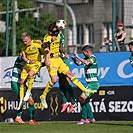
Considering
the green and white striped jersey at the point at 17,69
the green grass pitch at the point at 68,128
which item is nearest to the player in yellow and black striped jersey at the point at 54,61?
the green grass pitch at the point at 68,128

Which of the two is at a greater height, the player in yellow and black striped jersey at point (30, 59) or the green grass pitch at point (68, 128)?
the player in yellow and black striped jersey at point (30, 59)

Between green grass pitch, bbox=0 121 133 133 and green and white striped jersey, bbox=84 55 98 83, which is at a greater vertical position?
green and white striped jersey, bbox=84 55 98 83

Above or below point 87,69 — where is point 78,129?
below

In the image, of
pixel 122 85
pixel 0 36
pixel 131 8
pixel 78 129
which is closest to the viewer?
pixel 78 129

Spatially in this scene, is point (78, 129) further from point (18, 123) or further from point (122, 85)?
point (122, 85)

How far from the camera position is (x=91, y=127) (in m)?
18.1

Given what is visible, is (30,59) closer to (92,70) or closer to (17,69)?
(17,69)

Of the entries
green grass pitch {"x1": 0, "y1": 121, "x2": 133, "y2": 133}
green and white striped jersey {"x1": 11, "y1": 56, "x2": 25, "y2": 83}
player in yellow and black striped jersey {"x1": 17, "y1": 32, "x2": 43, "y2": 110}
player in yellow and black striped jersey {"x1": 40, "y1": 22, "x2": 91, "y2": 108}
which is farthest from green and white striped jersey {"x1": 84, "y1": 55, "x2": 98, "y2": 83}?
green and white striped jersey {"x1": 11, "y1": 56, "x2": 25, "y2": 83}

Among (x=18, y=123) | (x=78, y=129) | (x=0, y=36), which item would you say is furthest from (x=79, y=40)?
(x=78, y=129)

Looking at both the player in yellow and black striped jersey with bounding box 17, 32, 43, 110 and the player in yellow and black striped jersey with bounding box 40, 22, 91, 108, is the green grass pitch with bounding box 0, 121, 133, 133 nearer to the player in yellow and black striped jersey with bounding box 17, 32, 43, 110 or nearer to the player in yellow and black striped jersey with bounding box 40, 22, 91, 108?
the player in yellow and black striped jersey with bounding box 40, 22, 91, 108

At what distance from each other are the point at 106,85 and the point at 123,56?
96 cm

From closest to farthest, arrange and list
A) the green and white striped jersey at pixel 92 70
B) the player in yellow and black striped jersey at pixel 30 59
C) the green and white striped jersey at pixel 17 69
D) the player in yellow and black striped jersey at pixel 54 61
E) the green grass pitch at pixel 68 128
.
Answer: the green grass pitch at pixel 68 128 < the green and white striped jersey at pixel 92 70 < the player in yellow and black striped jersey at pixel 54 61 < the player in yellow and black striped jersey at pixel 30 59 < the green and white striped jersey at pixel 17 69

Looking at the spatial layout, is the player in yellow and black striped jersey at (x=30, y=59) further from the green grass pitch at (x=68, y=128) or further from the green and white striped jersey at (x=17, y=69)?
the green grass pitch at (x=68, y=128)

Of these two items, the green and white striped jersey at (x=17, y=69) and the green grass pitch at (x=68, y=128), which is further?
the green and white striped jersey at (x=17, y=69)
